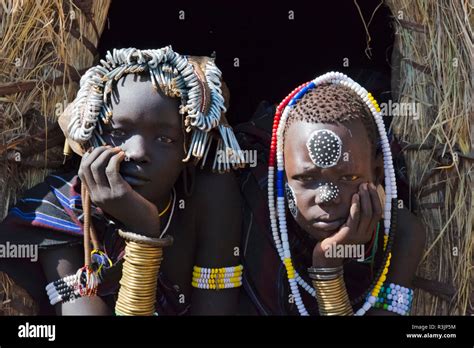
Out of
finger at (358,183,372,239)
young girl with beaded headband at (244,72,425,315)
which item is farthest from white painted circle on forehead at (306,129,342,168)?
finger at (358,183,372,239)

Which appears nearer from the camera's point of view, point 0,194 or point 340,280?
point 340,280

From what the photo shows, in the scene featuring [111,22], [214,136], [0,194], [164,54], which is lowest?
[0,194]

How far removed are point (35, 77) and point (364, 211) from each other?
3.27 feet

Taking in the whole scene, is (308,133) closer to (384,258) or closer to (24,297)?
(384,258)

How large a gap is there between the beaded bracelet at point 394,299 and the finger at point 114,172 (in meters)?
0.73

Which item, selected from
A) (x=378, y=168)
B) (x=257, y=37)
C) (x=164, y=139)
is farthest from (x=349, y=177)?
(x=257, y=37)

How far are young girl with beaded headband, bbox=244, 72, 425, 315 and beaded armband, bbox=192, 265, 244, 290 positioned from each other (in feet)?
0.37

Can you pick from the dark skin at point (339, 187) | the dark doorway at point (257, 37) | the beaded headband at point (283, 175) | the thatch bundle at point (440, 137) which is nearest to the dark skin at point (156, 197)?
the beaded headband at point (283, 175)

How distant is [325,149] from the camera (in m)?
2.22

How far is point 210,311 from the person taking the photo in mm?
2371

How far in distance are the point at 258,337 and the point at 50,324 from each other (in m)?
0.54

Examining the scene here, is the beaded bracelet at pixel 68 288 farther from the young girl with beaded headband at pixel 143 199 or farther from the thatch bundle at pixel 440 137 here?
the thatch bundle at pixel 440 137

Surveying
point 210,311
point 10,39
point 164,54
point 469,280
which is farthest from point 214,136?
point 469,280

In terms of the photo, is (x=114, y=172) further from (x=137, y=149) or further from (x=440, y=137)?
(x=440, y=137)
